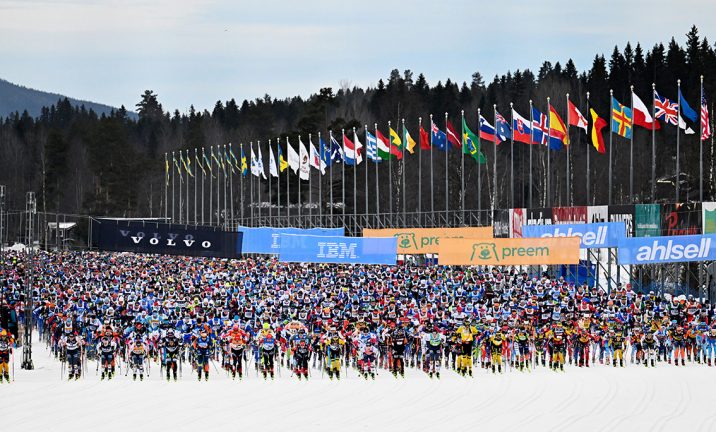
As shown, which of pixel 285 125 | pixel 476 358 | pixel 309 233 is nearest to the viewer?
pixel 476 358

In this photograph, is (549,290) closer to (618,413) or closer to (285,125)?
(618,413)

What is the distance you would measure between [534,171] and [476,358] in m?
58.3

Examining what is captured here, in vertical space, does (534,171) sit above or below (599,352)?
above

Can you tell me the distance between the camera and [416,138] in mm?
102312

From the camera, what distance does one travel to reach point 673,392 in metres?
26.9

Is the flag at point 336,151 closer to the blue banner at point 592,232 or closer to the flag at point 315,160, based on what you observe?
the flag at point 315,160

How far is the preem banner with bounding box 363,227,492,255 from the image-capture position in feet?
151

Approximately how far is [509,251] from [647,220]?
16.8 feet

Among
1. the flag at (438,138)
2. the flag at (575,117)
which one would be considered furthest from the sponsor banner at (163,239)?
the flag at (575,117)

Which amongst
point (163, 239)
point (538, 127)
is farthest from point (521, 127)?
point (163, 239)

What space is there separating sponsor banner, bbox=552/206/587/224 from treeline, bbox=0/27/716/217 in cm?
1550

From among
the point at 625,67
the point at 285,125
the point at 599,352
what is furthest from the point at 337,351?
the point at 285,125

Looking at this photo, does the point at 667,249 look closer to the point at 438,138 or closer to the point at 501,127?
the point at 501,127

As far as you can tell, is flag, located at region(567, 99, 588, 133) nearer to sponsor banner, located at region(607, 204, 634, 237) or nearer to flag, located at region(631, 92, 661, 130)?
flag, located at region(631, 92, 661, 130)
